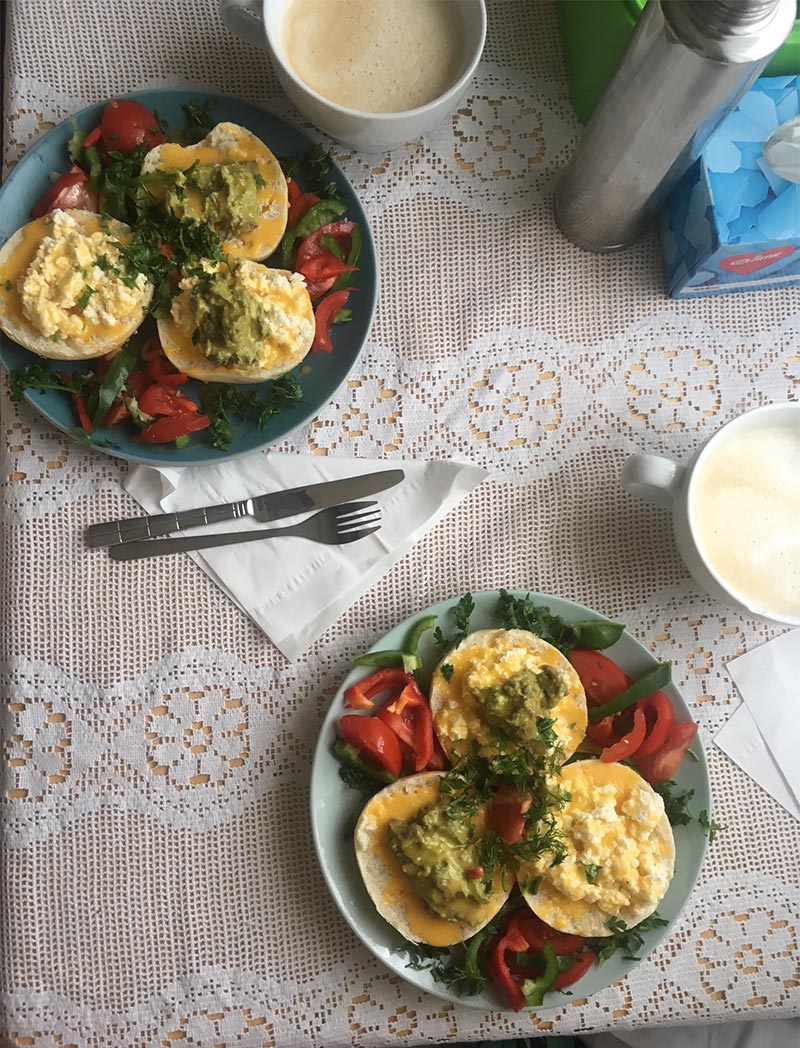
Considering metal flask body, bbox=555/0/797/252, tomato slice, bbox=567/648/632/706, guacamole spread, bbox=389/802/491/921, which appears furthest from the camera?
tomato slice, bbox=567/648/632/706

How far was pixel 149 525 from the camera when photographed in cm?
106

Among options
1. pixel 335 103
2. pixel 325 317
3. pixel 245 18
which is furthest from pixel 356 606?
pixel 245 18

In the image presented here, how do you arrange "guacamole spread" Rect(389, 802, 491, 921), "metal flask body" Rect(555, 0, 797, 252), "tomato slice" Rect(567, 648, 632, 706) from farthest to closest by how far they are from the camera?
"tomato slice" Rect(567, 648, 632, 706) → "guacamole spread" Rect(389, 802, 491, 921) → "metal flask body" Rect(555, 0, 797, 252)

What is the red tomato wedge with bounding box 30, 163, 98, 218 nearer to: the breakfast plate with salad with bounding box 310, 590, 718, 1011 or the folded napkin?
the breakfast plate with salad with bounding box 310, 590, 718, 1011

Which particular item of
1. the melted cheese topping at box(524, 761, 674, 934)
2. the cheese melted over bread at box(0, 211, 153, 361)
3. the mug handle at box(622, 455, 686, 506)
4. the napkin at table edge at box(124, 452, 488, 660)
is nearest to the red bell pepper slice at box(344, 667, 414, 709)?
the napkin at table edge at box(124, 452, 488, 660)

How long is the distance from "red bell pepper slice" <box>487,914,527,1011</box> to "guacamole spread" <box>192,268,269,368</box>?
69 cm

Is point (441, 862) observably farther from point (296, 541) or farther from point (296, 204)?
point (296, 204)

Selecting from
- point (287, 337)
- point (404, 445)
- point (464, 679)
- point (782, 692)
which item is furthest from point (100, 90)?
point (782, 692)

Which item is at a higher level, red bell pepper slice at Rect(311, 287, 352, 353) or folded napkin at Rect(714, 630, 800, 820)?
red bell pepper slice at Rect(311, 287, 352, 353)

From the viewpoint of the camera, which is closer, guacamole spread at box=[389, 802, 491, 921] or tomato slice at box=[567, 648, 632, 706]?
guacamole spread at box=[389, 802, 491, 921]

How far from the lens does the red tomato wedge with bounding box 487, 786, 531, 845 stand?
932 millimetres

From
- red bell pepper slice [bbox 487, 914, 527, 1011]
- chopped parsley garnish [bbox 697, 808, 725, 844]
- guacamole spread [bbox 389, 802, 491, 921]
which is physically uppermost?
chopped parsley garnish [bbox 697, 808, 725, 844]

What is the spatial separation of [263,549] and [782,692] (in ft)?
2.18

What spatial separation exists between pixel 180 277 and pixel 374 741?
57 cm
